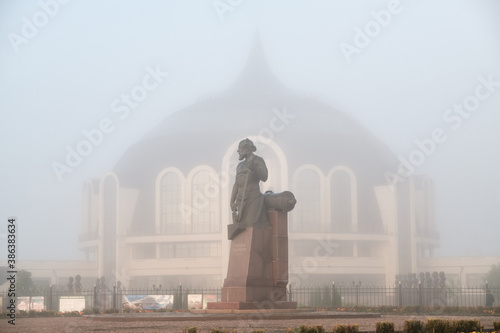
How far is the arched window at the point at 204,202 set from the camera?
206 ft

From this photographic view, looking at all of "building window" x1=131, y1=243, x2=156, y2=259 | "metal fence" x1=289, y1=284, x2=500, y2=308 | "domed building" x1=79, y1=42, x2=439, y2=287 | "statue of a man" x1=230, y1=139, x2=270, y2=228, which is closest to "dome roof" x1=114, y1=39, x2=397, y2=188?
"domed building" x1=79, y1=42, x2=439, y2=287

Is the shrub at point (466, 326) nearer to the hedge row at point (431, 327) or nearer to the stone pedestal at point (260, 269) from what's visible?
the hedge row at point (431, 327)

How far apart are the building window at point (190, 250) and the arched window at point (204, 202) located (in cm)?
123

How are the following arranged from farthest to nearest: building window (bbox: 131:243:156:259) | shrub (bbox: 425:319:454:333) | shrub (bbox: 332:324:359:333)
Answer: building window (bbox: 131:243:156:259) → shrub (bbox: 425:319:454:333) → shrub (bbox: 332:324:359:333)

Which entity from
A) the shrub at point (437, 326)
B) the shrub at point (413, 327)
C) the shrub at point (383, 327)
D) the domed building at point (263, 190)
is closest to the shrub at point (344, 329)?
the shrub at point (383, 327)

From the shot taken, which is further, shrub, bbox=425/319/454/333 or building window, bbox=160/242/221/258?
building window, bbox=160/242/221/258

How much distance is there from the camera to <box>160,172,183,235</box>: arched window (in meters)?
64.2

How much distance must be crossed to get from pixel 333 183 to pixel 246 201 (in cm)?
4977

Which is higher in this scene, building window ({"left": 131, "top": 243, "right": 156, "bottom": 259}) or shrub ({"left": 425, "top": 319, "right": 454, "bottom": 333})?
building window ({"left": 131, "top": 243, "right": 156, "bottom": 259})

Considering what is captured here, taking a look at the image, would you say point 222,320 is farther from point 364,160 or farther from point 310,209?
point 364,160

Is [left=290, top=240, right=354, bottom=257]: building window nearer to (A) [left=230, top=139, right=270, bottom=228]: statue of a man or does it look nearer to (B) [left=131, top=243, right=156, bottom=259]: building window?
(B) [left=131, top=243, right=156, bottom=259]: building window

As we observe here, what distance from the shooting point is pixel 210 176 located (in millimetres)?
64062

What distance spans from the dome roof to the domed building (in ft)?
0.40

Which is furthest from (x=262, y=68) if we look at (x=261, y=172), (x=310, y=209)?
(x=261, y=172)
